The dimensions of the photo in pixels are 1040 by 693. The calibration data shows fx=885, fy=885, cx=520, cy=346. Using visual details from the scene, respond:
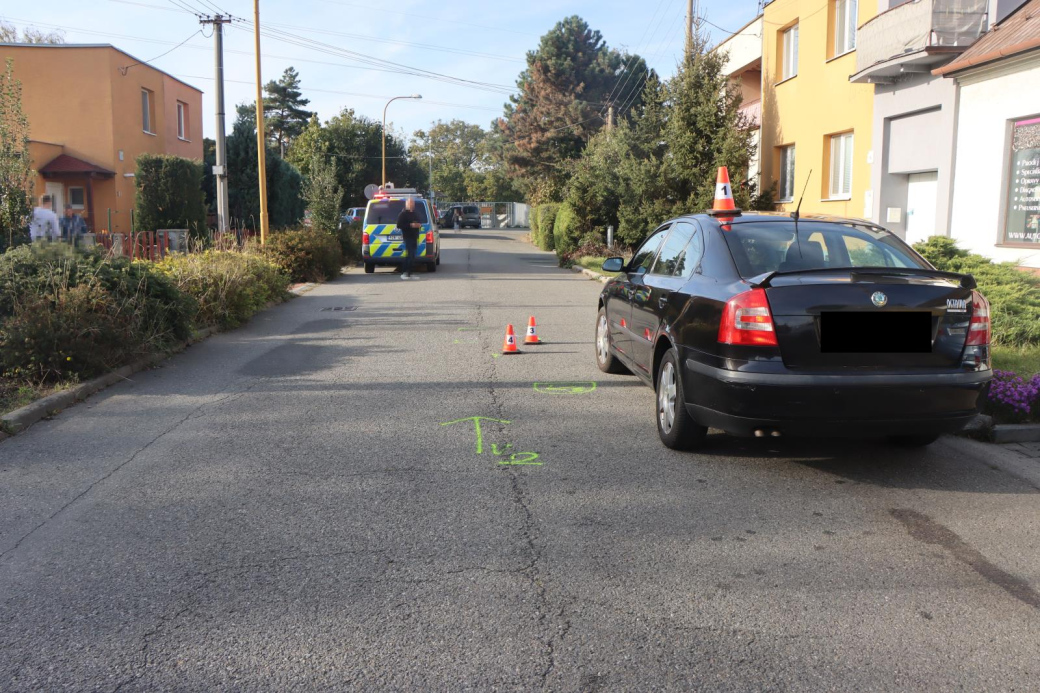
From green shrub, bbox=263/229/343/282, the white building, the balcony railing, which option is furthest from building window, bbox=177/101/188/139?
the white building

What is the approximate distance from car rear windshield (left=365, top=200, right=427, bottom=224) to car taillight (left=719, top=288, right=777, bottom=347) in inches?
734

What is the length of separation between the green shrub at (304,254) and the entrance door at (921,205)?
12.7 metres

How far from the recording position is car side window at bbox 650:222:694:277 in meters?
6.74

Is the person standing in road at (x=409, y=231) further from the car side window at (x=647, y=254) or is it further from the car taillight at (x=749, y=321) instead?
the car taillight at (x=749, y=321)

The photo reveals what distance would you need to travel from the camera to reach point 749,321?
16.9 feet

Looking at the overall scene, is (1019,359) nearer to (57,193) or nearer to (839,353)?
(839,353)

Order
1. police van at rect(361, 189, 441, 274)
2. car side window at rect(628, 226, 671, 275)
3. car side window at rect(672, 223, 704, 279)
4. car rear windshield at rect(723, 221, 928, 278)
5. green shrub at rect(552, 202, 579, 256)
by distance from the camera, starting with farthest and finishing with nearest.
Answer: green shrub at rect(552, 202, 579, 256) → police van at rect(361, 189, 441, 274) → car side window at rect(628, 226, 671, 275) → car side window at rect(672, 223, 704, 279) → car rear windshield at rect(723, 221, 928, 278)

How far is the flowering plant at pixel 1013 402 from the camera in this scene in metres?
6.45

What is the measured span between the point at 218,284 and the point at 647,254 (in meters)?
7.29

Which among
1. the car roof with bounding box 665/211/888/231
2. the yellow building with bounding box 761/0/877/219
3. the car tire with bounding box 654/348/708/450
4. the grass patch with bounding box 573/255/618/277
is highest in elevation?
the yellow building with bounding box 761/0/877/219

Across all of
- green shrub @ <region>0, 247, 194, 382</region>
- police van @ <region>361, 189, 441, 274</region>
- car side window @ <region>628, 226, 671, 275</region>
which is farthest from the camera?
police van @ <region>361, 189, 441, 274</region>

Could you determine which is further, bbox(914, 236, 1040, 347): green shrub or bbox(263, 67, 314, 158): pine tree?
bbox(263, 67, 314, 158): pine tree

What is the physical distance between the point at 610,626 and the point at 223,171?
20265mm

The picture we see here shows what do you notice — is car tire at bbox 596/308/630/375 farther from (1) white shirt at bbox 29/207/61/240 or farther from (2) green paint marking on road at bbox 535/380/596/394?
(1) white shirt at bbox 29/207/61/240
